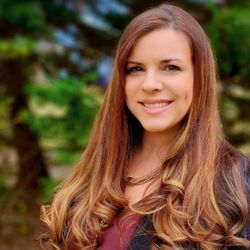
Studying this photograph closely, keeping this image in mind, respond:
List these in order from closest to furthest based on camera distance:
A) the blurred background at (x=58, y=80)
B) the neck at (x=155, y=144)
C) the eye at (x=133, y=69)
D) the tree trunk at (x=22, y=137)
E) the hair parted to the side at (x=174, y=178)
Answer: the hair parted to the side at (x=174, y=178) < the eye at (x=133, y=69) < the neck at (x=155, y=144) < the blurred background at (x=58, y=80) < the tree trunk at (x=22, y=137)

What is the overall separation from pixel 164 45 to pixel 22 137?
15.8ft

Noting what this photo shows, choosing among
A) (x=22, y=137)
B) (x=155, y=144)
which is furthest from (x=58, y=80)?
(x=155, y=144)

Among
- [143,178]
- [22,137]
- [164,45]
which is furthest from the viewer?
[22,137]

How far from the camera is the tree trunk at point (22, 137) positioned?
6.71m

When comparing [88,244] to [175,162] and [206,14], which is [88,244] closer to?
[175,162]

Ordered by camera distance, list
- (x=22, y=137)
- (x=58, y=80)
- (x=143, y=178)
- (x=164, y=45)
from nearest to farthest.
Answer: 1. (x=164, y=45)
2. (x=143, y=178)
3. (x=58, y=80)
4. (x=22, y=137)

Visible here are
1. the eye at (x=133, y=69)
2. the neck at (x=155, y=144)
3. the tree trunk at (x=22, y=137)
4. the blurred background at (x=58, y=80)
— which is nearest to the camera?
the eye at (x=133, y=69)

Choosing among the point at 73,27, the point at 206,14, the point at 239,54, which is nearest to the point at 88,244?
the point at 239,54

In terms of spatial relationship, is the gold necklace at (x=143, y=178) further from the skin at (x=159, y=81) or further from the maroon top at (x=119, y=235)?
the maroon top at (x=119, y=235)

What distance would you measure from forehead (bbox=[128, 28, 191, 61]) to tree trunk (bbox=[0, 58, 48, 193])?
14.7 ft

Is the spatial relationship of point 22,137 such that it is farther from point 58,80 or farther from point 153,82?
point 153,82

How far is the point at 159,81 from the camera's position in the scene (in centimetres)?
220

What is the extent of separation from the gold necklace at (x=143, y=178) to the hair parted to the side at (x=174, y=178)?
0.11ft

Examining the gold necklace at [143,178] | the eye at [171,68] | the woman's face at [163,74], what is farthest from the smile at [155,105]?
the gold necklace at [143,178]
